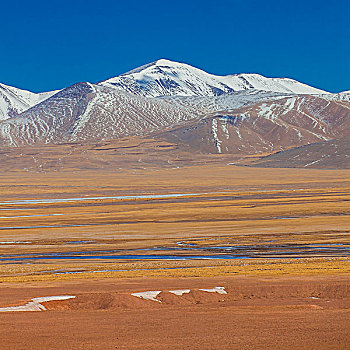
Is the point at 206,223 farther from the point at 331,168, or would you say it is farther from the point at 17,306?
the point at 331,168

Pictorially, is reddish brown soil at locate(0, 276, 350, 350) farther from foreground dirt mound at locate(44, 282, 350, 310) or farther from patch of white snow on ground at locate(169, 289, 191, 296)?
patch of white snow on ground at locate(169, 289, 191, 296)

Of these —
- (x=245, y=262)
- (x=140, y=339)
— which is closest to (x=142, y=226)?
(x=245, y=262)

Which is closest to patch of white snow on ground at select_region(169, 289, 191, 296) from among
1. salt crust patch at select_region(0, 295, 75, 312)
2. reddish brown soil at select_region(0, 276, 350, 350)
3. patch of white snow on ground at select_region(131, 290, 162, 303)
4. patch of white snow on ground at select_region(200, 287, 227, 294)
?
reddish brown soil at select_region(0, 276, 350, 350)

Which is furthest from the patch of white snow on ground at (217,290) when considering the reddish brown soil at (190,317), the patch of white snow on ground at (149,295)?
the patch of white snow on ground at (149,295)

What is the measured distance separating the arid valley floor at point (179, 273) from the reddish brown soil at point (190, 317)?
42mm

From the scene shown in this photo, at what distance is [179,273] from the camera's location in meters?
33.2

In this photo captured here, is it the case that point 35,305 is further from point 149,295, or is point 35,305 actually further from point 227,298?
point 227,298

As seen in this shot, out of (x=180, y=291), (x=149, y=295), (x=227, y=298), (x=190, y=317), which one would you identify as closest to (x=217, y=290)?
(x=227, y=298)

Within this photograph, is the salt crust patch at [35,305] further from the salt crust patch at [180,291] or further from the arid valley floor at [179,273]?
the salt crust patch at [180,291]

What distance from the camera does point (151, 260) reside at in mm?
40125

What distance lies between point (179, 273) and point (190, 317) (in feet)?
40.7

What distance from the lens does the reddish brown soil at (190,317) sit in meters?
17.2

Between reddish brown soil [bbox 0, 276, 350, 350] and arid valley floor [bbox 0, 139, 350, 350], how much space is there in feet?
0.14

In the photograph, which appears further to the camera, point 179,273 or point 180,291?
point 179,273
